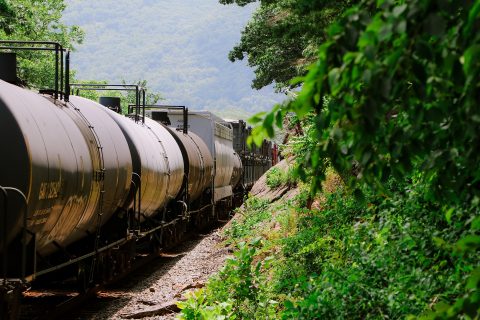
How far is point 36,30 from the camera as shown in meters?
44.9

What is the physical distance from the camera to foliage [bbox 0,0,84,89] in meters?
35.8

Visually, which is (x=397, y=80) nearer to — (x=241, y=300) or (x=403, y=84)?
(x=403, y=84)

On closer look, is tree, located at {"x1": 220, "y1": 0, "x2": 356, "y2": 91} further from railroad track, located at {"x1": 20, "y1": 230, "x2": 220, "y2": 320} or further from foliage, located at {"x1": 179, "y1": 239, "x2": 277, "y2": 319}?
railroad track, located at {"x1": 20, "y1": 230, "x2": 220, "y2": 320}

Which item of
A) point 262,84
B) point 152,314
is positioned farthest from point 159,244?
point 262,84

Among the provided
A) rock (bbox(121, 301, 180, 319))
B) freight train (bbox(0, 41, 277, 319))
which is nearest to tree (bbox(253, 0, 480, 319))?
freight train (bbox(0, 41, 277, 319))

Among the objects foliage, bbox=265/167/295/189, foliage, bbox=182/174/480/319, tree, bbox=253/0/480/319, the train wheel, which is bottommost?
the train wheel

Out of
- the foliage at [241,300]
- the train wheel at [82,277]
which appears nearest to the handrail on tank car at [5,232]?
the foliage at [241,300]

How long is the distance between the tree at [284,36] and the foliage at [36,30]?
10.2m

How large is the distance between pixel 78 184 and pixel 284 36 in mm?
5255

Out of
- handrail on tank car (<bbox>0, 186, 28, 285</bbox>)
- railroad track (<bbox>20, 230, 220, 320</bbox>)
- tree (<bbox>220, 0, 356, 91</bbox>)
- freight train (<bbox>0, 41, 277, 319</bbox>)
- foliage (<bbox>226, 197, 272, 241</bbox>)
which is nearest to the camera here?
handrail on tank car (<bbox>0, 186, 28, 285</bbox>)

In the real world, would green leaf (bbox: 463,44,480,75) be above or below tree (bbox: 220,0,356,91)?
below

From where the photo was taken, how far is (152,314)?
37.1ft

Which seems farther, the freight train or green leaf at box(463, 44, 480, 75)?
the freight train

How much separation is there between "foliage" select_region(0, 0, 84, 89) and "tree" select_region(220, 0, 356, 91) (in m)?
10.2
